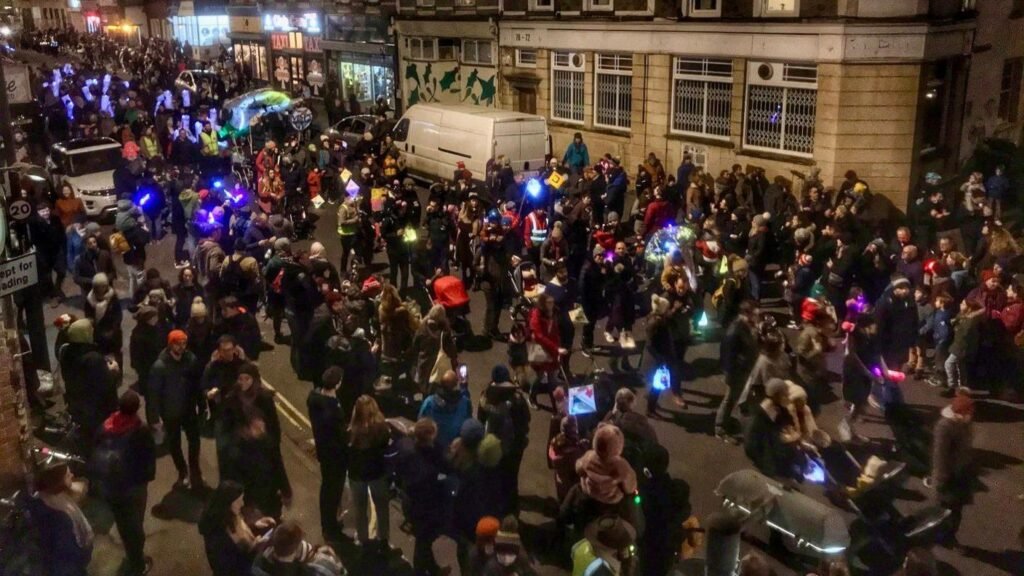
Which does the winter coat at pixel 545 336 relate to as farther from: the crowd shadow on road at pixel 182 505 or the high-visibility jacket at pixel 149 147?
the high-visibility jacket at pixel 149 147

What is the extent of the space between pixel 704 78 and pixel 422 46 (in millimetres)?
13976

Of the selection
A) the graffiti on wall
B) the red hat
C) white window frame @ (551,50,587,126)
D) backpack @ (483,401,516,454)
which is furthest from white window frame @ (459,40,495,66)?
backpack @ (483,401,516,454)

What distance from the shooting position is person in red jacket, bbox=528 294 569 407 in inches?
396

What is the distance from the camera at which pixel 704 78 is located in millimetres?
21906

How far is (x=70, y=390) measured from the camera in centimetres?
914

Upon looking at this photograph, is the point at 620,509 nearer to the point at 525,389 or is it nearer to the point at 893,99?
the point at 525,389

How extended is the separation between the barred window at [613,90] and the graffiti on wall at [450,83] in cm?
504

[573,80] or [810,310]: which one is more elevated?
[573,80]

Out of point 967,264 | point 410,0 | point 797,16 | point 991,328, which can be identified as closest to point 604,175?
point 797,16

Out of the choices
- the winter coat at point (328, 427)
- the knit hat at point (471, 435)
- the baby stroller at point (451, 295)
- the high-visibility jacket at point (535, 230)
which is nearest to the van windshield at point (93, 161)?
the high-visibility jacket at point (535, 230)

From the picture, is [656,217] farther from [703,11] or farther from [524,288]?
[703,11]

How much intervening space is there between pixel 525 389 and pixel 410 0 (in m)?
26.8

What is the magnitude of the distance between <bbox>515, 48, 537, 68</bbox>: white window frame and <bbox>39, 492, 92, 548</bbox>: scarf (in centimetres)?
2248

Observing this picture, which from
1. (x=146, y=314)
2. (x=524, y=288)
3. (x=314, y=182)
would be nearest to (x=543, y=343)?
(x=524, y=288)
